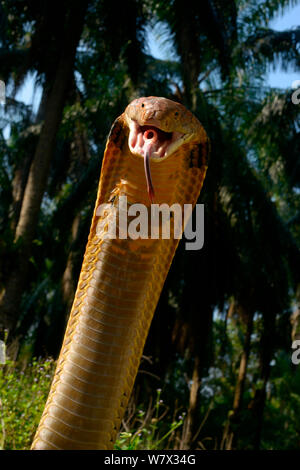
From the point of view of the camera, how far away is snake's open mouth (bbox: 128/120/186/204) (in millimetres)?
1700

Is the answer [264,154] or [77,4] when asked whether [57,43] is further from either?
[264,154]

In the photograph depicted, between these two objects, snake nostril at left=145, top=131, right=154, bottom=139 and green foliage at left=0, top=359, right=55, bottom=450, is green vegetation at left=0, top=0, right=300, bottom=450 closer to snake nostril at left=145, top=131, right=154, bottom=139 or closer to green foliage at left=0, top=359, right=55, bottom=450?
green foliage at left=0, top=359, right=55, bottom=450

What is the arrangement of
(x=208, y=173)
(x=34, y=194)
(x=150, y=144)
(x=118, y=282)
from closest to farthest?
(x=150, y=144), (x=118, y=282), (x=34, y=194), (x=208, y=173)

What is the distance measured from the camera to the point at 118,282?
1.84 metres

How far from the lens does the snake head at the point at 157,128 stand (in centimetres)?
171

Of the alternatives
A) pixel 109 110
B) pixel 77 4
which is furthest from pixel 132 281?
pixel 77 4

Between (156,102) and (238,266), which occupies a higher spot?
(238,266)

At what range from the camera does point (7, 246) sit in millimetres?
7508

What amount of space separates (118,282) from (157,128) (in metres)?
0.58

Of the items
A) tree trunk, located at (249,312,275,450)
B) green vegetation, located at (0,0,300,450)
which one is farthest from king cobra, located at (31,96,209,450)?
tree trunk, located at (249,312,275,450)

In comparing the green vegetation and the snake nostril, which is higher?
the green vegetation

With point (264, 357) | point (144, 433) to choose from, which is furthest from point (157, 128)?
point (264, 357)

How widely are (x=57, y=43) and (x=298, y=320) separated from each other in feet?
26.1

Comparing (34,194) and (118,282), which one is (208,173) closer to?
(34,194)
